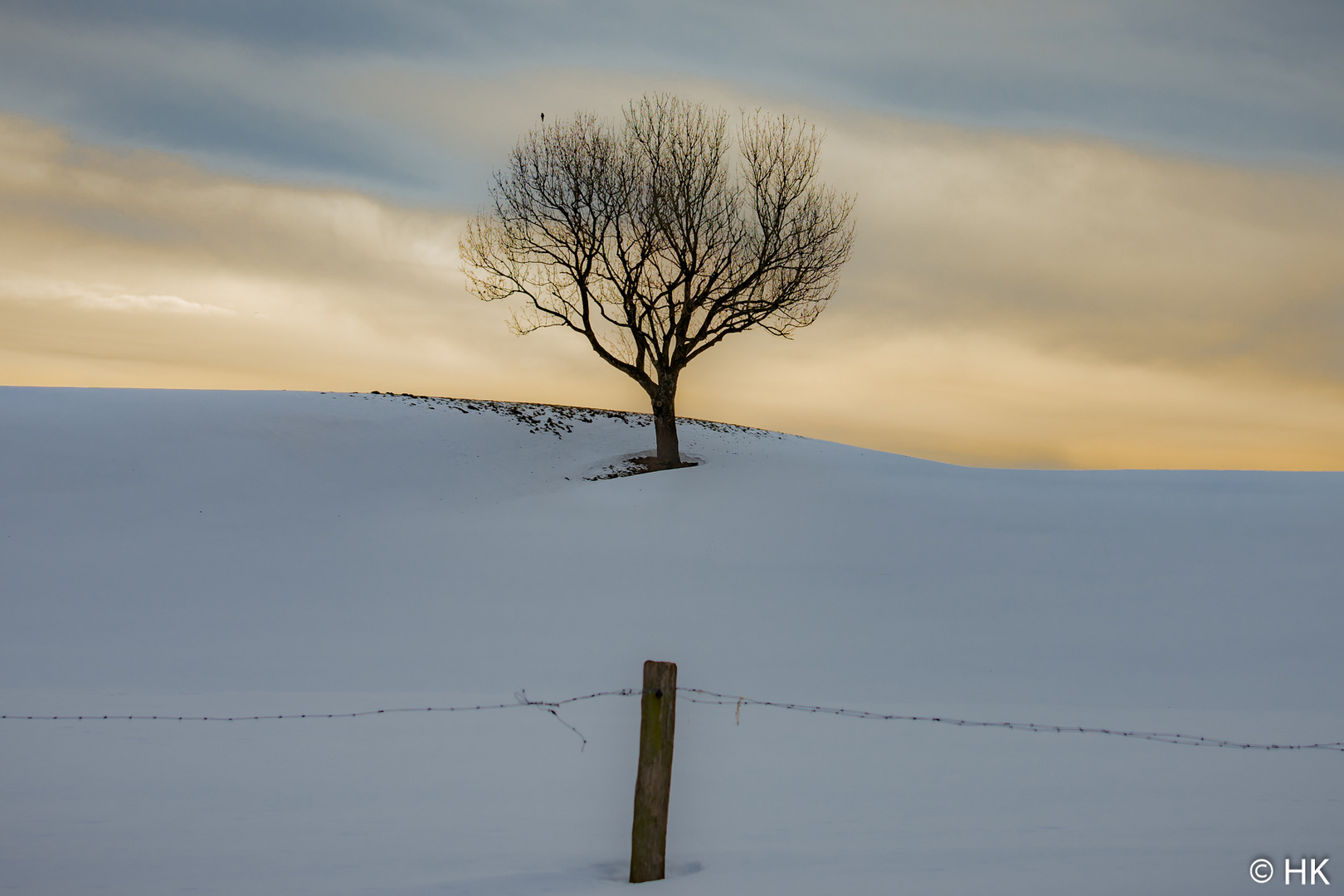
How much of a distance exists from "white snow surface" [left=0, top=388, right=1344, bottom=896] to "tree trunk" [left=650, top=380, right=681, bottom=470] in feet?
5.64

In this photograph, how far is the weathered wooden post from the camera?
6418 millimetres

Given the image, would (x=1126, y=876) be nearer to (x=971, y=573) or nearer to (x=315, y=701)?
(x=315, y=701)

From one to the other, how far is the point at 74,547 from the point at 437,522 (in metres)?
6.44

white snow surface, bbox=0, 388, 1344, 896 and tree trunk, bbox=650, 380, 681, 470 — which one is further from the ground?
tree trunk, bbox=650, 380, 681, 470

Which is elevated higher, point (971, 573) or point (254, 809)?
point (971, 573)

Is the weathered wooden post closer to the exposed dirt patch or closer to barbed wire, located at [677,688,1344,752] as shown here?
barbed wire, located at [677,688,1344,752]

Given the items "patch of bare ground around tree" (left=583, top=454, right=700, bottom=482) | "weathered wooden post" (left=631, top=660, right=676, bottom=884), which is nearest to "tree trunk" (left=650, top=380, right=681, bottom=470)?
"patch of bare ground around tree" (left=583, top=454, right=700, bottom=482)

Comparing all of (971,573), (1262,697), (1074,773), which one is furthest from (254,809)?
(971,573)

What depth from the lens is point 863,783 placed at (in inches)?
342

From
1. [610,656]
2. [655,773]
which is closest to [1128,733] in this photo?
[655,773]

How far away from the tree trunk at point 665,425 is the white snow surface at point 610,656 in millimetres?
1718

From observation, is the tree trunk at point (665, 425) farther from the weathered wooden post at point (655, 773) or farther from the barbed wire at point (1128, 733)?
the weathered wooden post at point (655, 773)

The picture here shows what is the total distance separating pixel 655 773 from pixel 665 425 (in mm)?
18935

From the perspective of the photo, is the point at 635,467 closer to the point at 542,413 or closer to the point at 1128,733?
the point at 542,413
